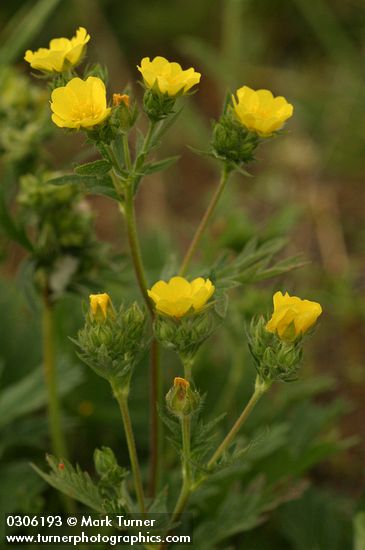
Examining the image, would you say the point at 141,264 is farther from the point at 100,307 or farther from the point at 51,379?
the point at 51,379

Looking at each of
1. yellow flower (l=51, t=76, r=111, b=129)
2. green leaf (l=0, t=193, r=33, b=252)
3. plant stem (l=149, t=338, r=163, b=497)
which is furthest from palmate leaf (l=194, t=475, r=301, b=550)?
yellow flower (l=51, t=76, r=111, b=129)

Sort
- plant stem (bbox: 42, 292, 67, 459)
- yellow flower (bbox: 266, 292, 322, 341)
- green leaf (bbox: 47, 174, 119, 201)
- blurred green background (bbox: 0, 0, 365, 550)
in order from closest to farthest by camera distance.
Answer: yellow flower (bbox: 266, 292, 322, 341) → green leaf (bbox: 47, 174, 119, 201) → plant stem (bbox: 42, 292, 67, 459) → blurred green background (bbox: 0, 0, 365, 550)

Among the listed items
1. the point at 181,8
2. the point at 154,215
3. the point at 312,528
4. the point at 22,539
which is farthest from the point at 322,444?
the point at 181,8

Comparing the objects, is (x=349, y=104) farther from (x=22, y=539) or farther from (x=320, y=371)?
(x=22, y=539)

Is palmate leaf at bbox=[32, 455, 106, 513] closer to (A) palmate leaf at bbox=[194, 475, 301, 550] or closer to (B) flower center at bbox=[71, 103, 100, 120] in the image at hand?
(A) palmate leaf at bbox=[194, 475, 301, 550]

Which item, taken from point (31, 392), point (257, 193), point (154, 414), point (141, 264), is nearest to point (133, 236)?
point (141, 264)
